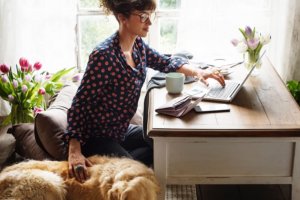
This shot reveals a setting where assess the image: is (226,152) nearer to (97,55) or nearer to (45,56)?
(97,55)

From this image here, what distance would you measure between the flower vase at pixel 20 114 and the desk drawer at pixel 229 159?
115cm

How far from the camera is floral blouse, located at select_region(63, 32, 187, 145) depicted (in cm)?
185

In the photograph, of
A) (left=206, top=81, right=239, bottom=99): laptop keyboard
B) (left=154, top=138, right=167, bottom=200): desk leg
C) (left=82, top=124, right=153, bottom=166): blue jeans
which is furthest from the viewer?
(left=206, top=81, right=239, bottom=99): laptop keyboard

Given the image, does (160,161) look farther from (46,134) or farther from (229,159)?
(46,134)

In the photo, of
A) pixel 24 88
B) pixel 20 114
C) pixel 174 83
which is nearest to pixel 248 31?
pixel 174 83

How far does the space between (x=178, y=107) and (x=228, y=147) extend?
0.84ft

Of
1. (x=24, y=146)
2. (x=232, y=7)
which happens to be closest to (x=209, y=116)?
(x=24, y=146)

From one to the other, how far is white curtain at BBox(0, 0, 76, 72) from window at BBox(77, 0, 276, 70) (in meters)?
0.17

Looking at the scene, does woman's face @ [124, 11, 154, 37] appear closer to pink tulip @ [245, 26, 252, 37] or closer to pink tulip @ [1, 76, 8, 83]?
pink tulip @ [245, 26, 252, 37]

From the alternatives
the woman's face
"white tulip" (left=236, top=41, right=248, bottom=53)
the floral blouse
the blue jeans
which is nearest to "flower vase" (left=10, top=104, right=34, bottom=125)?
the blue jeans

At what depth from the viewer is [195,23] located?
9.36 feet

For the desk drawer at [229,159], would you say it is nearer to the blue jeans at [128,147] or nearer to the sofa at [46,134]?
the blue jeans at [128,147]

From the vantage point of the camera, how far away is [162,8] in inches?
119

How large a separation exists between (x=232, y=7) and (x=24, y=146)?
4.90ft
